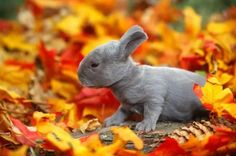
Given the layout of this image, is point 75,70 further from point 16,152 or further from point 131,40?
point 16,152

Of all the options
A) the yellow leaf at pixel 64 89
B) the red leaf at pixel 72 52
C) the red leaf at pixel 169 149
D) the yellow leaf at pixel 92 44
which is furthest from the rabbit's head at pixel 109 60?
the red leaf at pixel 72 52

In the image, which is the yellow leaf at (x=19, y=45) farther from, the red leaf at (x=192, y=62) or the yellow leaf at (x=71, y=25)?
the red leaf at (x=192, y=62)

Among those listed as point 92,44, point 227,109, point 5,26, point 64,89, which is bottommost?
point 227,109

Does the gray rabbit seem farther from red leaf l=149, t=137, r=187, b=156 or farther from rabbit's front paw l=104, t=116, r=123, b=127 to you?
red leaf l=149, t=137, r=187, b=156

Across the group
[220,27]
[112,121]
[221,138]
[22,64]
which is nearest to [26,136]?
[112,121]

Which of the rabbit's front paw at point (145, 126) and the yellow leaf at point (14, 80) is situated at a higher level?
the yellow leaf at point (14, 80)
